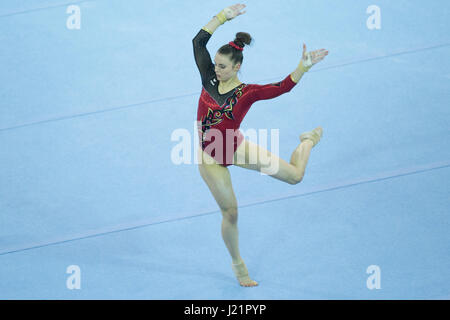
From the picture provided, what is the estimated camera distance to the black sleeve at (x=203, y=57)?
12.9ft

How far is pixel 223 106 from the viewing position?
3.79m

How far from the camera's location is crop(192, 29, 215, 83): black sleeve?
3920 millimetres

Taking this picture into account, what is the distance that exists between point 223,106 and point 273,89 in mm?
310

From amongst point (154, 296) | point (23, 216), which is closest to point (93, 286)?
point (154, 296)

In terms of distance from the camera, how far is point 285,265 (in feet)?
14.6

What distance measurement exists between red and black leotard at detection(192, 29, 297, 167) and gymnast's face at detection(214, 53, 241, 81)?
0.08 meters

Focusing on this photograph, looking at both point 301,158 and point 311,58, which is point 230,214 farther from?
point 311,58
